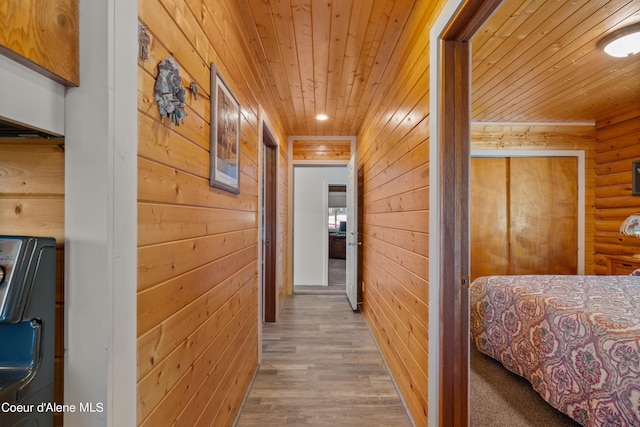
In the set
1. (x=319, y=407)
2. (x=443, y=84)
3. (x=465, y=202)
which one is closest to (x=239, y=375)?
(x=319, y=407)

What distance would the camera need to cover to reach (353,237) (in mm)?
3789

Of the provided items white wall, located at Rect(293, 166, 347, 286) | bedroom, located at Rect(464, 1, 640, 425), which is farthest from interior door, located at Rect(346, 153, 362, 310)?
bedroom, located at Rect(464, 1, 640, 425)

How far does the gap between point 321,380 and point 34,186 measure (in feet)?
6.99

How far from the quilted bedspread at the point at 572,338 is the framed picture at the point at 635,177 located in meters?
1.48

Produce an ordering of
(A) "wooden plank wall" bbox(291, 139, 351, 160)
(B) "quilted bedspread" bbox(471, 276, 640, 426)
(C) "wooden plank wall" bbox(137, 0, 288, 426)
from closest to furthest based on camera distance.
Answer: (C) "wooden plank wall" bbox(137, 0, 288, 426) < (B) "quilted bedspread" bbox(471, 276, 640, 426) < (A) "wooden plank wall" bbox(291, 139, 351, 160)

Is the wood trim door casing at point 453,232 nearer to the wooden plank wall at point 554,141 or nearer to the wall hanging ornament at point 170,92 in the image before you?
the wall hanging ornament at point 170,92

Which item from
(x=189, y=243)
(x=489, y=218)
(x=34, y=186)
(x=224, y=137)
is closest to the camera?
(x=34, y=186)

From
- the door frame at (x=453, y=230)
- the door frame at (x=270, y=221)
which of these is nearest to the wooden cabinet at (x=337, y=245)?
the door frame at (x=270, y=221)

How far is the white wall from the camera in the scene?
5.17 meters

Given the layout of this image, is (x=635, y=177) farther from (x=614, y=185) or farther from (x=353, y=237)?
(x=353, y=237)

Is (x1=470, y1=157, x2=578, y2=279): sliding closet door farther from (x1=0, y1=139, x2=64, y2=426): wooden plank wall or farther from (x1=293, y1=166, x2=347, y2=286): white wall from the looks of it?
(x1=0, y1=139, x2=64, y2=426): wooden plank wall

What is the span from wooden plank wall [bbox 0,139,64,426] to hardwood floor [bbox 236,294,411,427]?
1653 mm

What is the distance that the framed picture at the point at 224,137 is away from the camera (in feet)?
4.29

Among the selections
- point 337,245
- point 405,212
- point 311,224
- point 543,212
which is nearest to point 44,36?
point 405,212
